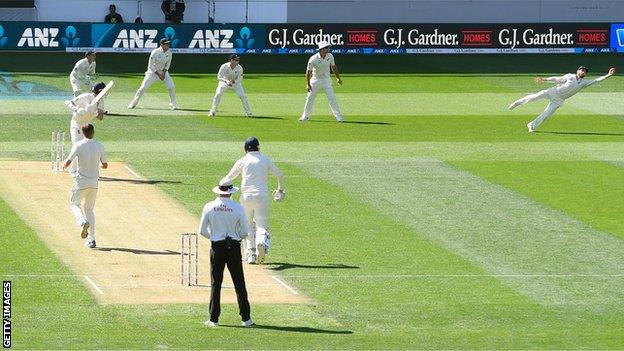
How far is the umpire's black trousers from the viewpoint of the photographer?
17.9 m

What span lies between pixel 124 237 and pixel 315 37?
95.0 feet

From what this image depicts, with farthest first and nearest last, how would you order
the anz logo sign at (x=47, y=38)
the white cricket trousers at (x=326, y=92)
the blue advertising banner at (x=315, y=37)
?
the blue advertising banner at (x=315, y=37), the anz logo sign at (x=47, y=38), the white cricket trousers at (x=326, y=92)

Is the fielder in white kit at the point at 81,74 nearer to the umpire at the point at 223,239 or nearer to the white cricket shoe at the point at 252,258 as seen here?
→ the white cricket shoe at the point at 252,258

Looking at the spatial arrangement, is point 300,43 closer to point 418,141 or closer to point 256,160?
point 418,141

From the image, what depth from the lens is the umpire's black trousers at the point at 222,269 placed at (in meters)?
17.9

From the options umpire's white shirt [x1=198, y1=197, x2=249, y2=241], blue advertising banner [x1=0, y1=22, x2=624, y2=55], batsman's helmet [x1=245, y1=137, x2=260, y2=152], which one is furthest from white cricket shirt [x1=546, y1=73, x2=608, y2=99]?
umpire's white shirt [x1=198, y1=197, x2=249, y2=241]

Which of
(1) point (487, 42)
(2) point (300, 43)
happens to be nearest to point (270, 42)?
(2) point (300, 43)

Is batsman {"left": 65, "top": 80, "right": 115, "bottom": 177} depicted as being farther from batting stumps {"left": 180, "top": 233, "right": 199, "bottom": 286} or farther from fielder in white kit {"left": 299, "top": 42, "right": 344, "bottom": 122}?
fielder in white kit {"left": 299, "top": 42, "right": 344, "bottom": 122}

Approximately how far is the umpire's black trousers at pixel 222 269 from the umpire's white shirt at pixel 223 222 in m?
0.09

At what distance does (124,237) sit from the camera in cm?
2342

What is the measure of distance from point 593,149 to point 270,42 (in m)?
19.2

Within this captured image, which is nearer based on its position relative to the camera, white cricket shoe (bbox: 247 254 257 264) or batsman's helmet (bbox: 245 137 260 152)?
batsman's helmet (bbox: 245 137 260 152)

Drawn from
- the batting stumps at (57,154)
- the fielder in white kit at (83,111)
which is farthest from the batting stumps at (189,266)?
the batting stumps at (57,154)

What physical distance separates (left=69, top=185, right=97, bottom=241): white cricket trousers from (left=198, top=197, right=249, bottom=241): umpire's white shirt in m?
4.86
